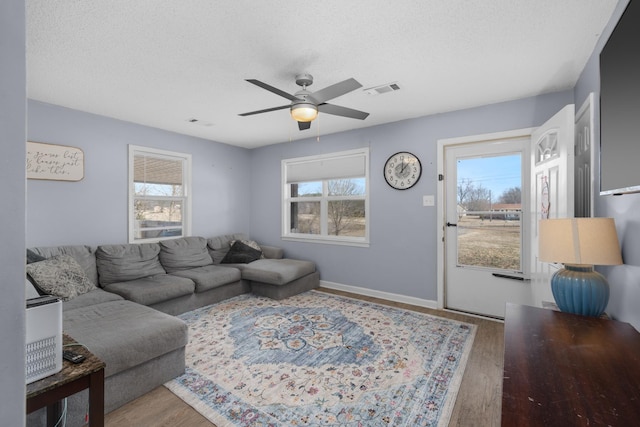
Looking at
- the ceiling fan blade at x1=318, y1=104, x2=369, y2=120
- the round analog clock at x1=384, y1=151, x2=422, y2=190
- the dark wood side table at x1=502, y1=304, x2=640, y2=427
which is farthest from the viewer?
the round analog clock at x1=384, y1=151, x2=422, y2=190

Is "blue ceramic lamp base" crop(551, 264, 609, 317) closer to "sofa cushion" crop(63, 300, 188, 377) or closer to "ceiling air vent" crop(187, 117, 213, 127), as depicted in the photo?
"sofa cushion" crop(63, 300, 188, 377)

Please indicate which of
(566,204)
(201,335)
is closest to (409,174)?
(566,204)

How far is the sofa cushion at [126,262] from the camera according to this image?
11.1 feet

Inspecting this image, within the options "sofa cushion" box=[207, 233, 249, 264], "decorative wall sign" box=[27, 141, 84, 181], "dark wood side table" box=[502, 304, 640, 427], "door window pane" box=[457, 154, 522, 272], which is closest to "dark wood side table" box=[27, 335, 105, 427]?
"dark wood side table" box=[502, 304, 640, 427]

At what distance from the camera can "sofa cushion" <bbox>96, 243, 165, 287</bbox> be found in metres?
3.38

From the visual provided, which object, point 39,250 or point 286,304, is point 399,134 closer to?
point 286,304

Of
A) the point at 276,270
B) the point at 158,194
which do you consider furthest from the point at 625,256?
the point at 158,194

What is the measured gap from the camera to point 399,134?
3971 millimetres

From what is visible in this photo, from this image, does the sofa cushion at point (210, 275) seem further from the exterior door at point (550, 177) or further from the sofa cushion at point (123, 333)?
the exterior door at point (550, 177)

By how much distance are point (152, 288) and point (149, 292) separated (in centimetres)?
7

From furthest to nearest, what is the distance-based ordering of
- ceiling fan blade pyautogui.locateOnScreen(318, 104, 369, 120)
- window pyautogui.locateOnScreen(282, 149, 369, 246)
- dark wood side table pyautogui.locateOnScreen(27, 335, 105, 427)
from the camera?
window pyautogui.locateOnScreen(282, 149, 369, 246) < ceiling fan blade pyautogui.locateOnScreen(318, 104, 369, 120) < dark wood side table pyautogui.locateOnScreen(27, 335, 105, 427)

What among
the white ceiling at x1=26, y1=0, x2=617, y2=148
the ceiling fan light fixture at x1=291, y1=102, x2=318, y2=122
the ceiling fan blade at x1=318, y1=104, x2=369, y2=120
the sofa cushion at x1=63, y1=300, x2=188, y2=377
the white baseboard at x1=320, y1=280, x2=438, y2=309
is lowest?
the white baseboard at x1=320, y1=280, x2=438, y2=309

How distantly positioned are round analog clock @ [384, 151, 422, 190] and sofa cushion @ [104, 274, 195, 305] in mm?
2929

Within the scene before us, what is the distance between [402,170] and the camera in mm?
3932
